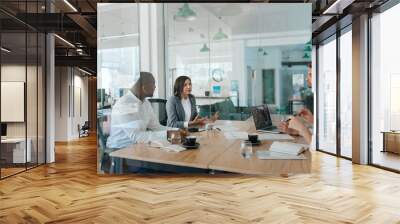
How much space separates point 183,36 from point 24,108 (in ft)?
Result: 11.5

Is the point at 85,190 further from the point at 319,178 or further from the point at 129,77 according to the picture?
the point at 319,178

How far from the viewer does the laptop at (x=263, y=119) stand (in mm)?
3932

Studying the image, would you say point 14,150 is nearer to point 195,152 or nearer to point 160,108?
point 160,108

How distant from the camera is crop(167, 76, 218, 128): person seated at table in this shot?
13.8ft

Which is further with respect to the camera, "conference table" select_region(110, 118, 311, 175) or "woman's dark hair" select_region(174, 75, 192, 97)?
"woman's dark hair" select_region(174, 75, 192, 97)

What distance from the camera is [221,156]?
124 inches

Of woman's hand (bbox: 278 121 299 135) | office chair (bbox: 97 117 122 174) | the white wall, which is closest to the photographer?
woman's hand (bbox: 278 121 299 135)

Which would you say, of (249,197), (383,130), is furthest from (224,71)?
(383,130)

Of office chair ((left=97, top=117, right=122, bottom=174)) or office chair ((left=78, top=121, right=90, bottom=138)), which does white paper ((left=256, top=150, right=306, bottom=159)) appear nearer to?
office chair ((left=97, top=117, right=122, bottom=174))

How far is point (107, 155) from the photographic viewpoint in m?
4.54

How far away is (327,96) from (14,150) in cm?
657

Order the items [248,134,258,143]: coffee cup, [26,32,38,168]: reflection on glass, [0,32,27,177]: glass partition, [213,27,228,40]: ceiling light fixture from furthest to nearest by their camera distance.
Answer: [26,32,38,168]: reflection on glass, [0,32,27,177]: glass partition, [213,27,228,40]: ceiling light fixture, [248,134,258,143]: coffee cup

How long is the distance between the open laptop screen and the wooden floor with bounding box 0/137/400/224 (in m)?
0.83

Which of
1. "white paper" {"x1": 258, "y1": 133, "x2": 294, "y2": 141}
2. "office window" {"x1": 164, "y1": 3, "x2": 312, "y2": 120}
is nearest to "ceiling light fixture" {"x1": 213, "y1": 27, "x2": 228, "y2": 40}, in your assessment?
"office window" {"x1": 164, "y1": 3, "x2": 312, "y2": 120}
